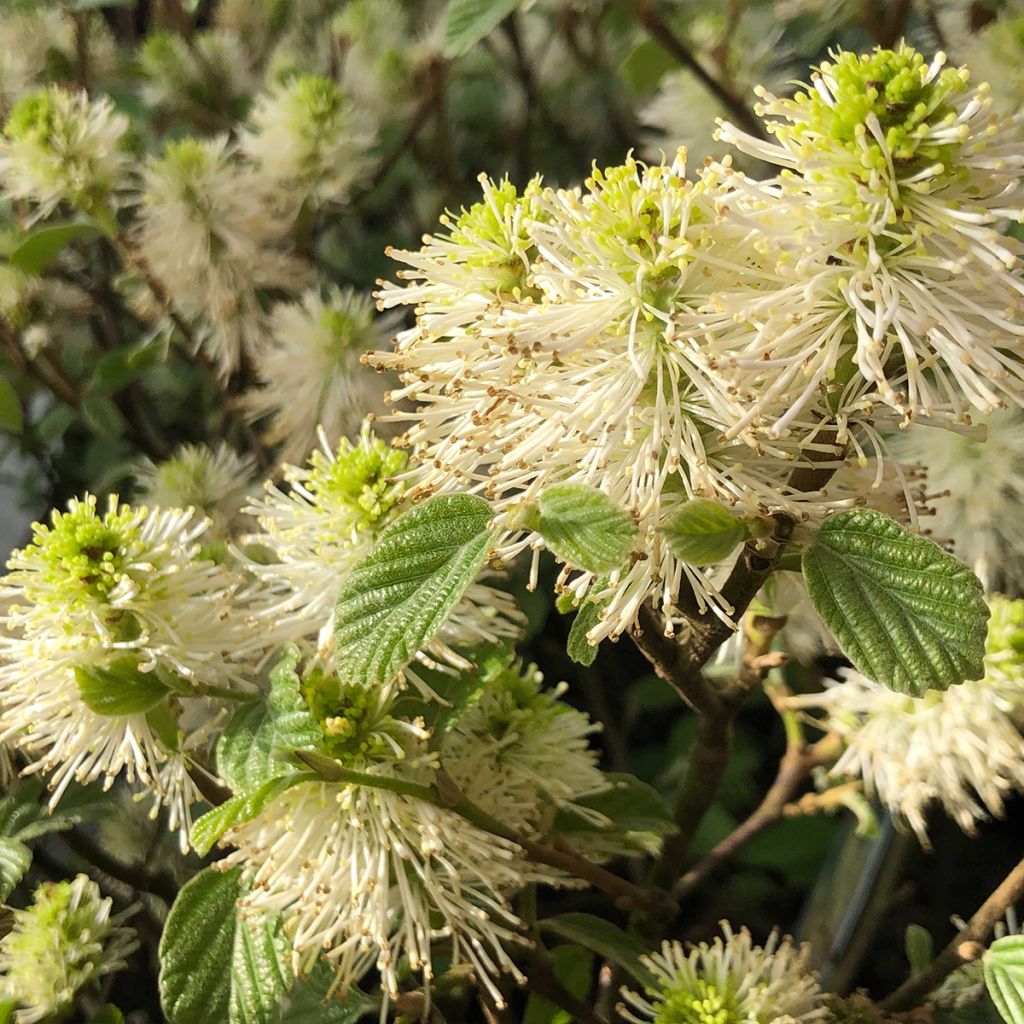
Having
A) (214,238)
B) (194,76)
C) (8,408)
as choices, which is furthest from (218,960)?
(194,76)

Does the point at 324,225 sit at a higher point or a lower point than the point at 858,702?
higher

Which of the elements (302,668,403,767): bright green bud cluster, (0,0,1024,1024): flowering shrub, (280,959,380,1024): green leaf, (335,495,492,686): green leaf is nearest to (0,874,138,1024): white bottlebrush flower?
(0,0,1024,1024): flowering shrub

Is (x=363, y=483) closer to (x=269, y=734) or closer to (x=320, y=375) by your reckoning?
(x=269, y=734)

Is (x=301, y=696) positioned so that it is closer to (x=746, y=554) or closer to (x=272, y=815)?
(x=272, y=815)

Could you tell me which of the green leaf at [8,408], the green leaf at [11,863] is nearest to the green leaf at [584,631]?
the green leaf at [11,863]

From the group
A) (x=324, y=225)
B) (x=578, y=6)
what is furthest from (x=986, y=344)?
(x=578, y=6)

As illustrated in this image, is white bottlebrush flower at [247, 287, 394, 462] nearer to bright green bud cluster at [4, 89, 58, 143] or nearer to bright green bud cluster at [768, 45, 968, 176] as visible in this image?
bright green bud cluster at [4, 89, 58, 143]

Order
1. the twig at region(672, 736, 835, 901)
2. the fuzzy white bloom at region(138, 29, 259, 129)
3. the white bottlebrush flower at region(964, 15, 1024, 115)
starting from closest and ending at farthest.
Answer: the twig at region(672, 736, 835, 901)
the white bottlebrush flower at region(964, 15, 1024, 115)
the fuzzy white bloom at region(138, 29, 259, 129)
